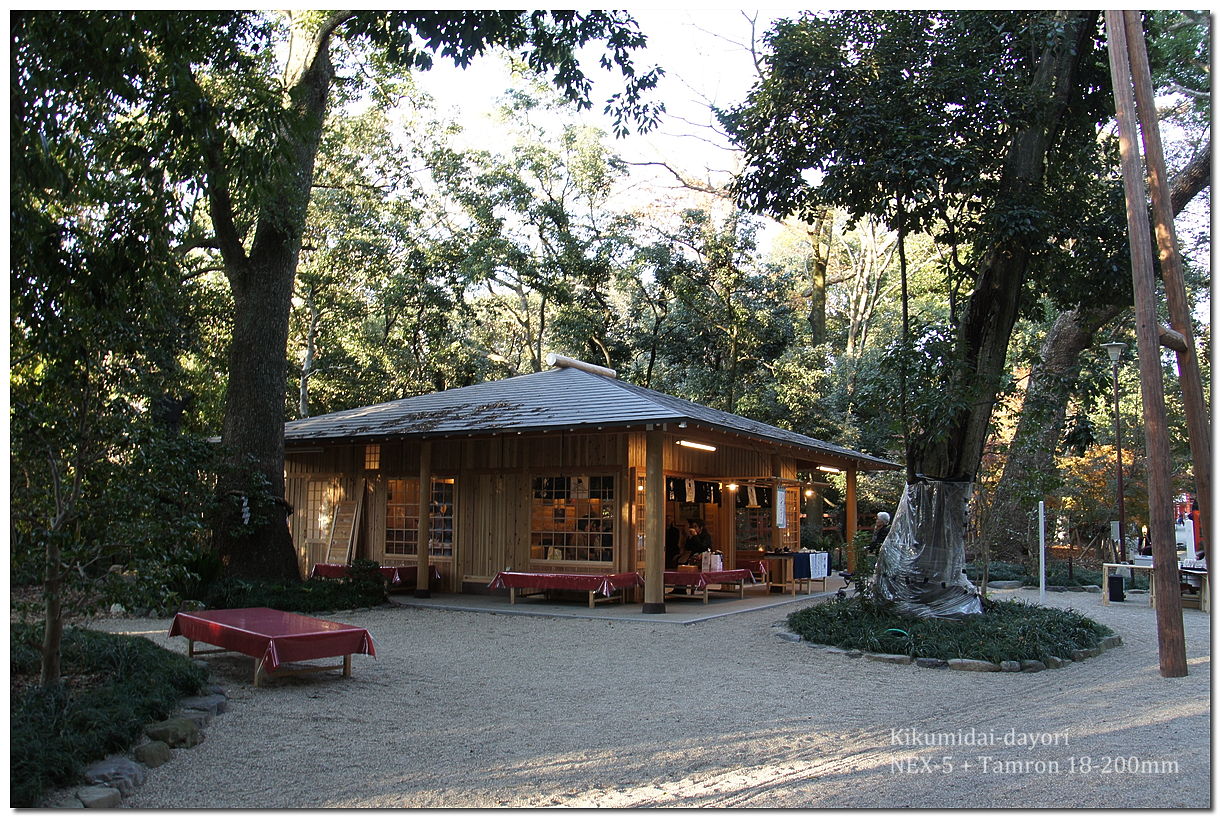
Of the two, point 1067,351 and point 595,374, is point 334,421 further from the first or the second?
point 1067,351

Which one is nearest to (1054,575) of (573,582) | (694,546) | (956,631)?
(694,546)

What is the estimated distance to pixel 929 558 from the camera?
10.3 m

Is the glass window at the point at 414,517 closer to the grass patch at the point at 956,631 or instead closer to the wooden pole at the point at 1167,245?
the grass patch at the point at 956,631

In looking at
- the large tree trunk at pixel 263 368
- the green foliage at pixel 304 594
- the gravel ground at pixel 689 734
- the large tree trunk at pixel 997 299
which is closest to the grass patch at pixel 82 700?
the gravel ground at pixel 689 734

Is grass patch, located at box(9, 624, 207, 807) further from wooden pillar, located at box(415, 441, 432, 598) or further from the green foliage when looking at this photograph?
wooden pillar, located at box(415, 441, 432, 598)

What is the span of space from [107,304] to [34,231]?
0.82m

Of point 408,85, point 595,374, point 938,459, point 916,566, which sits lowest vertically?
point 916,566

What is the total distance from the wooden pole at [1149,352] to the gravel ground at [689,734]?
979 millimetres

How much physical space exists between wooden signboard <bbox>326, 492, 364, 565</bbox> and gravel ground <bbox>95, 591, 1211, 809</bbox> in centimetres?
643

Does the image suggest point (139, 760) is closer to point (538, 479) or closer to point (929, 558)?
point (929, 558)

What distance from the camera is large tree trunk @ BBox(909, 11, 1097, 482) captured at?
33.4 ft

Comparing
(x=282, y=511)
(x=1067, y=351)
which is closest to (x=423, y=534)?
(x=282, y=511)

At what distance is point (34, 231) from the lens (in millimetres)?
5125

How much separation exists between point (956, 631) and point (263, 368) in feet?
35.1
